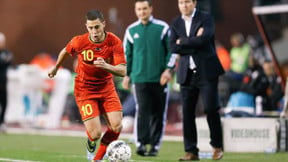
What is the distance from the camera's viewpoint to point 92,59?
11.0 metres

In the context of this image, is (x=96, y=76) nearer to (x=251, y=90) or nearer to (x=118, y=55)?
(x=118, y=55)

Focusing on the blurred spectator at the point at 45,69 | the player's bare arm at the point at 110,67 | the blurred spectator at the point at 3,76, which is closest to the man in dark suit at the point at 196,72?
the player's bare arm at the point at 110,67

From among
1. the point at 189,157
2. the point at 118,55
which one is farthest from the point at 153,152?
the point at 118,55

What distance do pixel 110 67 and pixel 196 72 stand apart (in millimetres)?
1934

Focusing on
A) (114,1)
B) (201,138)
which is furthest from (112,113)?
(114,1)

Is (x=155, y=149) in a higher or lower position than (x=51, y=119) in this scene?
higher

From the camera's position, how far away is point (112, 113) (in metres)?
11.2

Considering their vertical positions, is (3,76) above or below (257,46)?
above

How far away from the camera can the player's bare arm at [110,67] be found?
10.4 metres

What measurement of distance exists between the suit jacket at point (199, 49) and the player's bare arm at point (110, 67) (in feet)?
4.87

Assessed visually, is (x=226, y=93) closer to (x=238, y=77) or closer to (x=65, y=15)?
(x=238, y=77)

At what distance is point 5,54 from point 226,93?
17.7ft

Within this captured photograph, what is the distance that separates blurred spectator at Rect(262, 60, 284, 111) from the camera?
1841 centimetres

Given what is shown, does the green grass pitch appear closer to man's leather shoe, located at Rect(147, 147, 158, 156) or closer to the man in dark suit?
man's leather shoe, located at Rect(147, 147, 158, 156)
